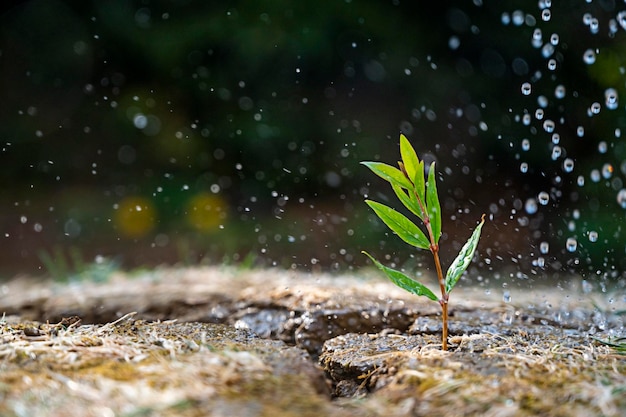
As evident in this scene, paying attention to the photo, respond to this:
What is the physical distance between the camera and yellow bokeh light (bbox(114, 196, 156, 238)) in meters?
5.36

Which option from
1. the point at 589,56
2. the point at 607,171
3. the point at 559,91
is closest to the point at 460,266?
the point at 607,171

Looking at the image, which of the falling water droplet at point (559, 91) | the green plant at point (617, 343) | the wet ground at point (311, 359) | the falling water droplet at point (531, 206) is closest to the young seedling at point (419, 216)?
the wet ground at point (311, 359)

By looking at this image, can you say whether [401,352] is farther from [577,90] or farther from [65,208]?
[65,208]

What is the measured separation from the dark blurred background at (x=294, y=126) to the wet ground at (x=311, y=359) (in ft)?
8.72

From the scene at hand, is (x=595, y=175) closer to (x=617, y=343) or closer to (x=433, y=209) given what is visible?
(x=617, y=343)

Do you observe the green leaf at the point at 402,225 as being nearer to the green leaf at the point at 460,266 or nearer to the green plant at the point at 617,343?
the green leaf at the point at 460,266

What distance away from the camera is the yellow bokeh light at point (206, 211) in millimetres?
5250

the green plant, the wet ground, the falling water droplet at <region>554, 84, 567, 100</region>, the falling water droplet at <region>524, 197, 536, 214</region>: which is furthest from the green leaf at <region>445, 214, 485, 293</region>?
the falling water droplet at <region>554, 84, 567, 100</region>

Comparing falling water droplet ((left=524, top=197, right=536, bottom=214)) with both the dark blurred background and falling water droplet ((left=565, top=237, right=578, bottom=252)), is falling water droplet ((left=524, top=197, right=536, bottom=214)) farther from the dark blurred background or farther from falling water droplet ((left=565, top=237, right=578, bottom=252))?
falling water droplet ((left=565, top=237, right=578, bottom=252))

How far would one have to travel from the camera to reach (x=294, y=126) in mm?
5215

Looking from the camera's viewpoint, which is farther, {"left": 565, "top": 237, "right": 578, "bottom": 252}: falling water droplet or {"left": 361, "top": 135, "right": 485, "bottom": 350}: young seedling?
{"left": 565, "top": 237, "right": 578, "bottom": 252}: falling water droplet

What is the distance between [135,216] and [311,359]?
449 cm

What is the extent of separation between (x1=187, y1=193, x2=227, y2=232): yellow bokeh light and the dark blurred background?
21 mm

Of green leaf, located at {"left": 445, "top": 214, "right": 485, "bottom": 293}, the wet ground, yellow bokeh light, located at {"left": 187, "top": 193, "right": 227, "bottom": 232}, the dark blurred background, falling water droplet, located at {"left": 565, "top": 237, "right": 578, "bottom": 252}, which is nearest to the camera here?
the wet ground
